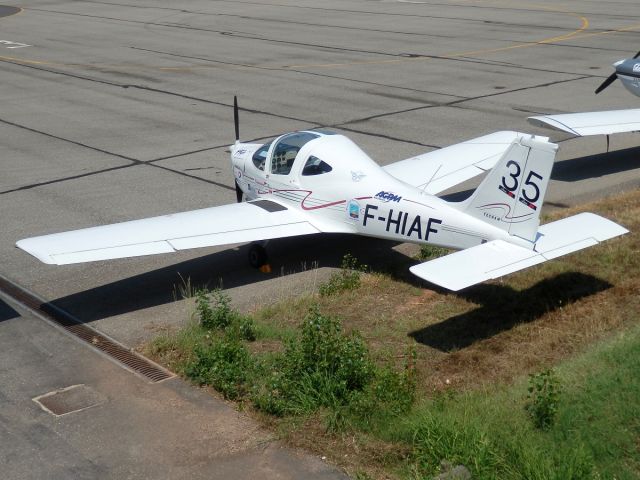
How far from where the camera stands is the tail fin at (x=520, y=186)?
1123 centimetres

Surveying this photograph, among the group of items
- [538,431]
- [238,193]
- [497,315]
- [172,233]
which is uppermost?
[172,233]

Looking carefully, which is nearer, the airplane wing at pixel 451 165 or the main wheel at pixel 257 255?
the main wheel at pixel 257 255

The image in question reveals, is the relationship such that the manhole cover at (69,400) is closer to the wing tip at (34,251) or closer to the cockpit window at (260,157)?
the wing tip at (34,251)

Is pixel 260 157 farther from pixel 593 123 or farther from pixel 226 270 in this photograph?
pixel 593 123

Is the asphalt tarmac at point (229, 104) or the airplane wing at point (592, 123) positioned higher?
the airplane wing at point (592, 123)

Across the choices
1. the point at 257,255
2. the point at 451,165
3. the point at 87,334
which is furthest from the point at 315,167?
the point at 87,334

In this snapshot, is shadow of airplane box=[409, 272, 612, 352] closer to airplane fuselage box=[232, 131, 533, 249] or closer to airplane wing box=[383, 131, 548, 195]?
airplane fuselage box=[232, 131, 533, 249]

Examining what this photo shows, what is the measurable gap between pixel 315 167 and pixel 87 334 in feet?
14.7

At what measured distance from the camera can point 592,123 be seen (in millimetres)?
19078

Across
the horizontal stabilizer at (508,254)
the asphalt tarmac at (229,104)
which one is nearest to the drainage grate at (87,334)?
the asphalt tarmac at (229,104)

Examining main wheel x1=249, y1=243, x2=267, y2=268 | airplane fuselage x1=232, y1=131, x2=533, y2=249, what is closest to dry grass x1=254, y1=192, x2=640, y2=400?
airplane fuselage x1=232, y1=131, x2=533, y2=249

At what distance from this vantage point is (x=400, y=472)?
8602 mm

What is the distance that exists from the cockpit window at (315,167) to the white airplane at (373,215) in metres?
0.02

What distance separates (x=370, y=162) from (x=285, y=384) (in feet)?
16.5
